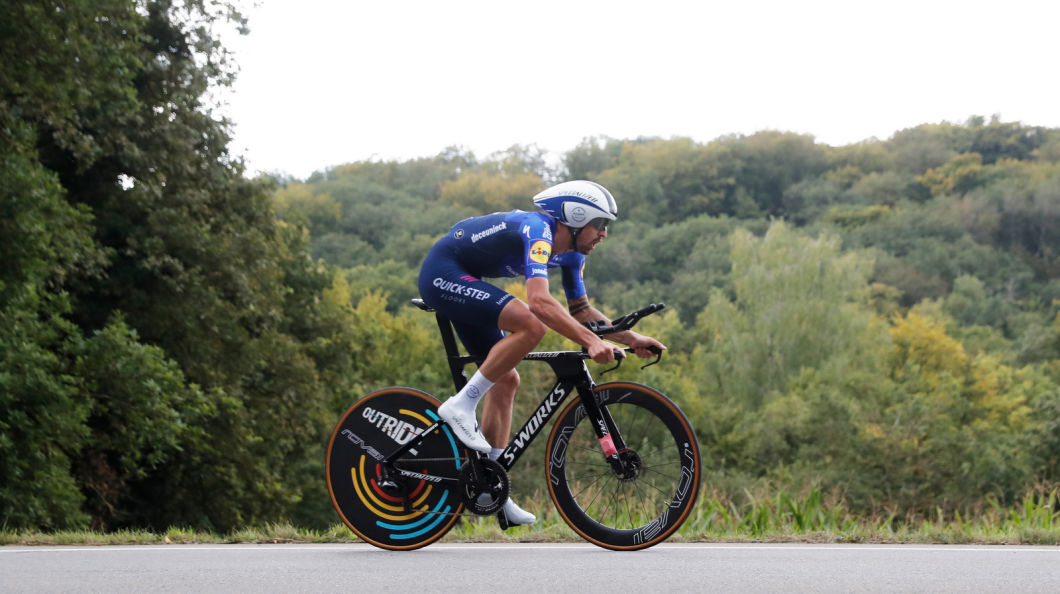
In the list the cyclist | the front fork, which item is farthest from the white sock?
the front fork

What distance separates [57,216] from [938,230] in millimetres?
90015

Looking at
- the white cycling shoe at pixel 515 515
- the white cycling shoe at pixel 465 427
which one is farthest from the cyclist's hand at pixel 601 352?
the white cycling shoe at pixel 515 515

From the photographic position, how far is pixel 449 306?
20.5ft

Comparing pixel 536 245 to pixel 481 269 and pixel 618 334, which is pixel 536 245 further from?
pixel 618 334

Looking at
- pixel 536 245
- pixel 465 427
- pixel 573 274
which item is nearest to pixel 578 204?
pixel 536 245

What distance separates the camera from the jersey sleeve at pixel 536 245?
5.77 m

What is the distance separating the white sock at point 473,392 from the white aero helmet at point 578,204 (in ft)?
2.98

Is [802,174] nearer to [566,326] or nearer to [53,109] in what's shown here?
[53,109]

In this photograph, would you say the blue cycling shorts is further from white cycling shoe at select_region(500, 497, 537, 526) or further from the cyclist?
white cycling shoe at select_region(500, 497, 537, 526)

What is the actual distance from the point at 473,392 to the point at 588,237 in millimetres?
994

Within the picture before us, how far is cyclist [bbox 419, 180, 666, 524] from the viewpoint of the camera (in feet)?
19.2

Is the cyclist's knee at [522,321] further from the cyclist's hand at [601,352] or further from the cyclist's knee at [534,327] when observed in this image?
the cyclist's hand at [601,352]

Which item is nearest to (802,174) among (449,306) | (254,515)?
→ (254,515)

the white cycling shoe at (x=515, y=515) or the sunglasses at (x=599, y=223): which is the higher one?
the sunglasses at (x=599, y=223)
